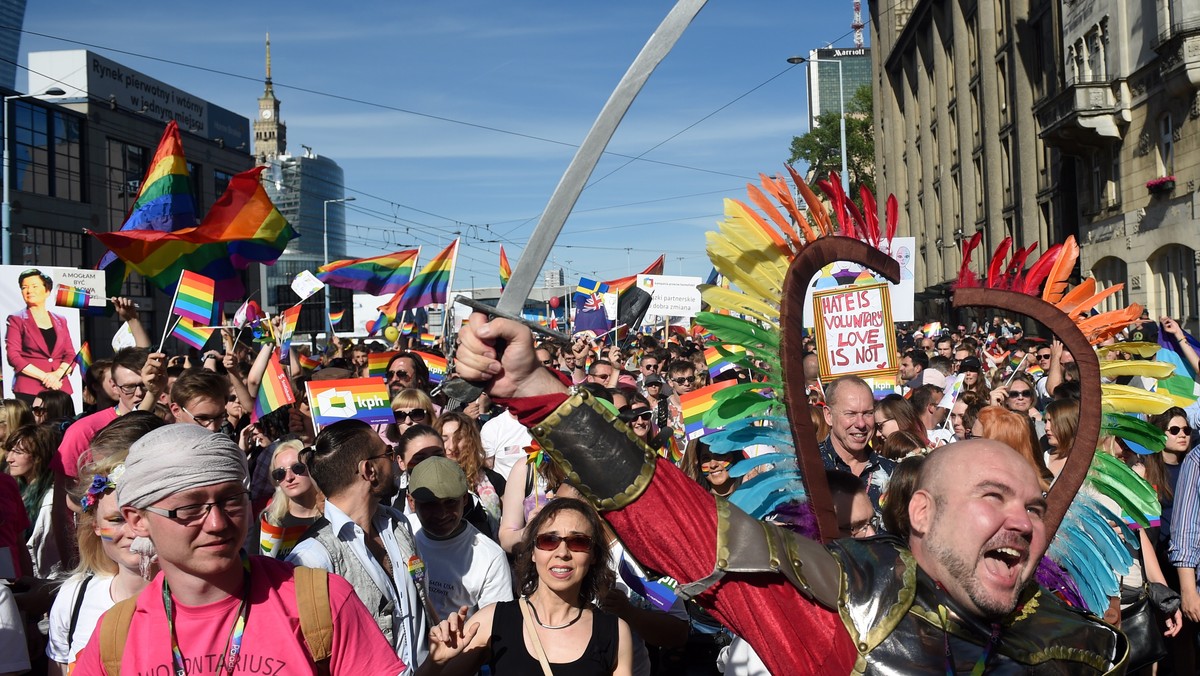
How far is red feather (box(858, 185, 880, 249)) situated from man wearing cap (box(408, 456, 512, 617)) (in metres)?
2.38

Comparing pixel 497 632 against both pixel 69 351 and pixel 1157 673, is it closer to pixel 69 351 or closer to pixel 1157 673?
pixel 1157 673

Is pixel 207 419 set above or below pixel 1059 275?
below

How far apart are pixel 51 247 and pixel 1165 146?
34594 mm

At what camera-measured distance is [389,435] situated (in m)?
7.40

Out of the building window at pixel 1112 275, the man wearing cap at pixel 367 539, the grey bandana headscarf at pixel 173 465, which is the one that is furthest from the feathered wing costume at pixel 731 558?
the building window at pixel 1112 275

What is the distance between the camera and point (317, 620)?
252 cm

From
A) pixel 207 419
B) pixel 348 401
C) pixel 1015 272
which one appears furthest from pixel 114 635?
pixel 348 401

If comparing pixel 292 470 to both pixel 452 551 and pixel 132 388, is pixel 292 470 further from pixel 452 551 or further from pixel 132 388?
pixel 132 388

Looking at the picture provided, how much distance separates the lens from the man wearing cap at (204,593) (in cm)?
247

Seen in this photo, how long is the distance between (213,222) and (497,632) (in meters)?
7.80

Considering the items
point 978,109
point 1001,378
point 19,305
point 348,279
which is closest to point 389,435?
point 19,305

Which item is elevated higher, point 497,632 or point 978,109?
point 978,109

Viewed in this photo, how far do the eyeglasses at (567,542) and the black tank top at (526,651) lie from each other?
247mm

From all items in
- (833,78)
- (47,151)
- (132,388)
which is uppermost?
(833,78)
